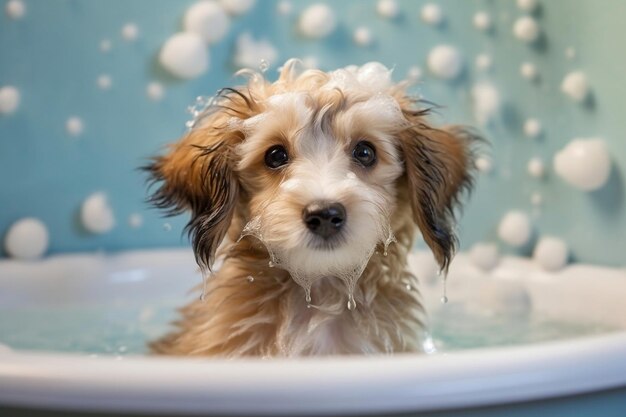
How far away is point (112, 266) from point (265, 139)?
1.82 metres

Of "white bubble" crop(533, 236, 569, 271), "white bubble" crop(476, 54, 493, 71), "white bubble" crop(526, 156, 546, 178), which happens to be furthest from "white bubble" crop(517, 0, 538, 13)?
"white bubble" crop(533, 236, 569, 271)

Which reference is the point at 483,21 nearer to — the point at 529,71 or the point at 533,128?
the point at 529,71

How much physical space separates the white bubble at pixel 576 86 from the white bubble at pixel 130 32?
1.99 meters

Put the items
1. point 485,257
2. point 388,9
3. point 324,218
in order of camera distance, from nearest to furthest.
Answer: point 324,218 → point 485,257 → point 388,9

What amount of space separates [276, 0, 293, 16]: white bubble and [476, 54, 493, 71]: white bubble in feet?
3.13

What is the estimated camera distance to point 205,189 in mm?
2084

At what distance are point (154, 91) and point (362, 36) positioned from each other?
105 centimetres

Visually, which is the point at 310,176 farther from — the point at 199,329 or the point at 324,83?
the point at 199,329

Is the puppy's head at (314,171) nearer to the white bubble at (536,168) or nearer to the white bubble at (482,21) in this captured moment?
the white bubble at (536,168)

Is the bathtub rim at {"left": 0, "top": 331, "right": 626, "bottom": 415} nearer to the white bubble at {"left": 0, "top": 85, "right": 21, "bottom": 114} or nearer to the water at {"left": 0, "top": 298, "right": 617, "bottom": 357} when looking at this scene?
the water at {"left": 0, "top": 298, "right": 617, "bottom": 357}

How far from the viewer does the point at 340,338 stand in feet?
6.76

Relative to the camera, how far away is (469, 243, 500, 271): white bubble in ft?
11.8

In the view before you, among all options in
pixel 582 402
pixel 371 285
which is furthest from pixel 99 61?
pixel 582 402

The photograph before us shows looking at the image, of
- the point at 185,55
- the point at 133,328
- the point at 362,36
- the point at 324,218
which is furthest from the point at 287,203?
the point at 362,36
